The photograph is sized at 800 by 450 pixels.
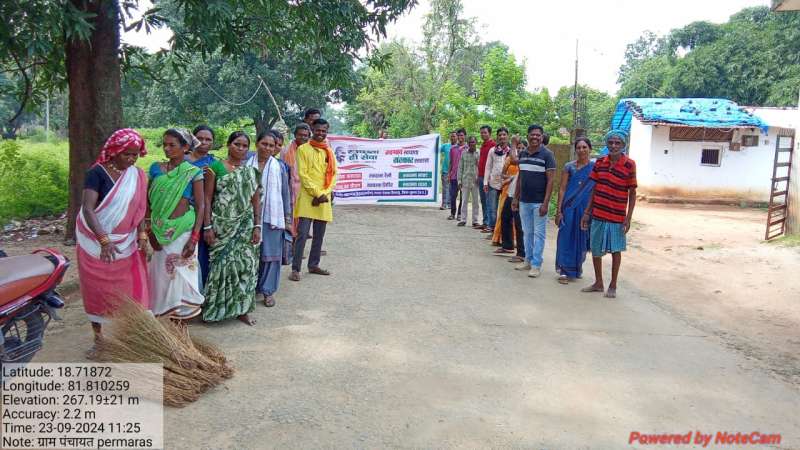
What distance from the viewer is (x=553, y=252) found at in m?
9.60

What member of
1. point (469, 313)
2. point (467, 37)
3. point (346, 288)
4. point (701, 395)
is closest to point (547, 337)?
point (469, 313)

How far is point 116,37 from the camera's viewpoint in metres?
7.01

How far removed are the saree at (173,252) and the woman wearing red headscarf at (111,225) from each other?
0.28m

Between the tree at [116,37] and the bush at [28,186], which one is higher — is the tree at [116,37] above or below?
above

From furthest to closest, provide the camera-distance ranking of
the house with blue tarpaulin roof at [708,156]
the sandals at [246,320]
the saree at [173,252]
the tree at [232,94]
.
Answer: the tree at [232,94]
the house with blue tarpaulin roof at [708,156]
the sandals at [246,320]
the saree at [173,252]

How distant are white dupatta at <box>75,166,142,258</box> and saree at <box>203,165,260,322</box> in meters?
0.90

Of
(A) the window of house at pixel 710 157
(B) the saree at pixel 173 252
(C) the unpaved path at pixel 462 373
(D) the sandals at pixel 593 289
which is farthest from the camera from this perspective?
(A) the window of house at pixel 710 157

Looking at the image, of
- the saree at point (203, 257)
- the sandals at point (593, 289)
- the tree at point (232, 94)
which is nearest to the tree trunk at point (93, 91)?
the saree at point (203, 257)

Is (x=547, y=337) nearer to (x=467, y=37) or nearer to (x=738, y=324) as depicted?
(x=738, y=324)

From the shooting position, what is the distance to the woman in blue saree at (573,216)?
7173 mm

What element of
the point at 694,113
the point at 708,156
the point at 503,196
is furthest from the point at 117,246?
the point at 708,156

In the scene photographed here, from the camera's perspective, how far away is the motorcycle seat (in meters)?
3.11

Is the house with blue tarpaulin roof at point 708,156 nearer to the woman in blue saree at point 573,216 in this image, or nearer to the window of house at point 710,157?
the window of house at point 710,157

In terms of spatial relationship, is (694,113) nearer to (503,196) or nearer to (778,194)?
(778,194)
